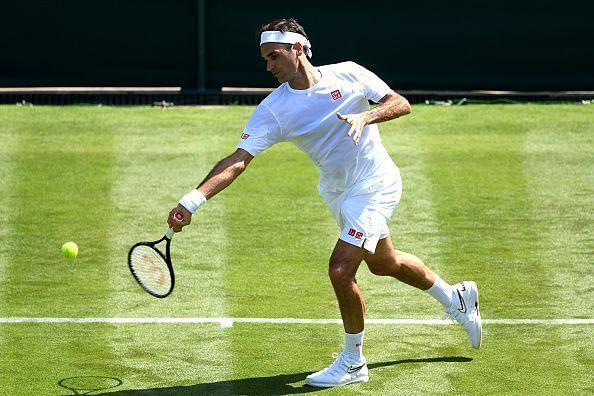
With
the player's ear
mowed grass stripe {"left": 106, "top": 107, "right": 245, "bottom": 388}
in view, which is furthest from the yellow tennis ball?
the player's ear

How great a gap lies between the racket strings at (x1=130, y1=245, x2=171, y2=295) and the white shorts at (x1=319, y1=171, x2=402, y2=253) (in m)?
1.11

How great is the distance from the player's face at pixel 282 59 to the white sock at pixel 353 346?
1.64 meters

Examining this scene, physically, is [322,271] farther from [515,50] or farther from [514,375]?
[515,50]

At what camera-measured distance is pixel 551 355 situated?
905 cm

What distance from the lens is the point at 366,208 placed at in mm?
8695

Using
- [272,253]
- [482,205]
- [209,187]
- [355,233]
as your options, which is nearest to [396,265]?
[355,233]

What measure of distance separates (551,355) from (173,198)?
16.5 feet

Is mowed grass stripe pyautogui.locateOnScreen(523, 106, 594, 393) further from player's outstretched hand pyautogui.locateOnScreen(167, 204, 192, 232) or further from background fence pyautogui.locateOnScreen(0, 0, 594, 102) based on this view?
player's outstretched hand pyautogui.locateOnScreen(167, 204, 192, 232)

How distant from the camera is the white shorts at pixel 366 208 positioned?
8.57 m

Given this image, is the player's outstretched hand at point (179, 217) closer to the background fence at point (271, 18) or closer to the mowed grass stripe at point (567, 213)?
the mowed grass stripe at point (567, 213)

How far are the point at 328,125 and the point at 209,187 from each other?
35.5 inches

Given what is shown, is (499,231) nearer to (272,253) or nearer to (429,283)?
(272,253)

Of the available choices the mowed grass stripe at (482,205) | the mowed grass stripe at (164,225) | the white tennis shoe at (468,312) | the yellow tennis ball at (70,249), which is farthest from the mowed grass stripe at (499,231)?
the yellow tennis ball at (70,249)

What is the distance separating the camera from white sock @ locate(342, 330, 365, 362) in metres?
8.56
